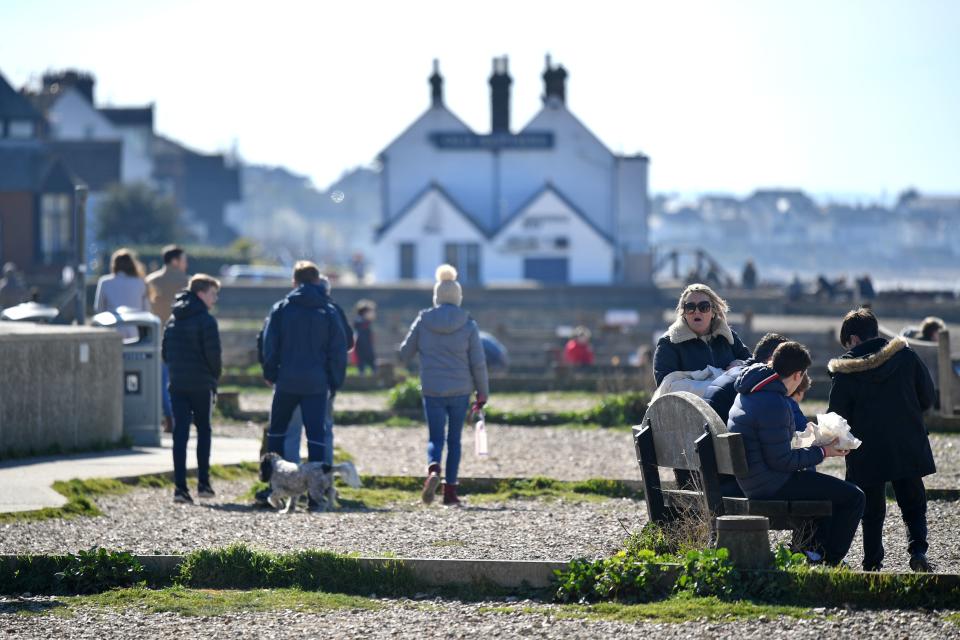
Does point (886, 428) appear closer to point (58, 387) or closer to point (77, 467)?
point (77, 467)

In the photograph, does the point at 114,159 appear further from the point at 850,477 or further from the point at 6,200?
the point at 850,477

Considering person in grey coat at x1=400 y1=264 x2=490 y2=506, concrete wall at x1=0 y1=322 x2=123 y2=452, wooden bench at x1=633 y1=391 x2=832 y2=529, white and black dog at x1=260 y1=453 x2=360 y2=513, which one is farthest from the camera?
concrete wall at x1=0 y1=322 x2=123 y2=452

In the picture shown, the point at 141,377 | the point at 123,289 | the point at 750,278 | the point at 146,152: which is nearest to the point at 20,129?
the point at 750,278

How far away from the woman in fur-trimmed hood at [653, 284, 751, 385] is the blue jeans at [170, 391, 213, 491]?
4.80 meters

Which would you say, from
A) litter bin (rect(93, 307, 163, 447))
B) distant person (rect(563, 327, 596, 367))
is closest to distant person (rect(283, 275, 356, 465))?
litter bin (rect(93, 307, 163, 447))

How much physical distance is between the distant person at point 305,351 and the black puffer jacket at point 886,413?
490cm

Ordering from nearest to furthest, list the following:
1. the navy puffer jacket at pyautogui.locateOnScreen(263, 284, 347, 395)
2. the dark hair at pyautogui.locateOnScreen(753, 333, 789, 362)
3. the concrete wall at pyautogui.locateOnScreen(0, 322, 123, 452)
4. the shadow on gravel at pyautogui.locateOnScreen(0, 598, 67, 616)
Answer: the shadow on gravel at pyautogui.locateOnScreen(0, 598, 67, 616), the dark hair at pyautogui.locateOnScreen(753, 333, 789, 362), the navy puffer jacket at pyautogui.locateOnScreen(263, 284, 347, 395), the concrete wall at pyautogui.locateOnScreen(0, 322, 123, 452)

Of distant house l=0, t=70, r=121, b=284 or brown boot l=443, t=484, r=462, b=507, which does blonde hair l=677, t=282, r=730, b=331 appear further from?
distant house l=0, t=70, r=121, b=284

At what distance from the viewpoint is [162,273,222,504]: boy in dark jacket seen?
14539mm

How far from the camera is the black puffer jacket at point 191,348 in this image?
47.7 feet

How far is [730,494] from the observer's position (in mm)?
10180

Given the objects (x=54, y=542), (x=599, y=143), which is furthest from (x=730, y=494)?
(x=599, y=143)

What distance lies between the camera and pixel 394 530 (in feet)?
41.0

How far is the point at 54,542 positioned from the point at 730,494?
4459mm
